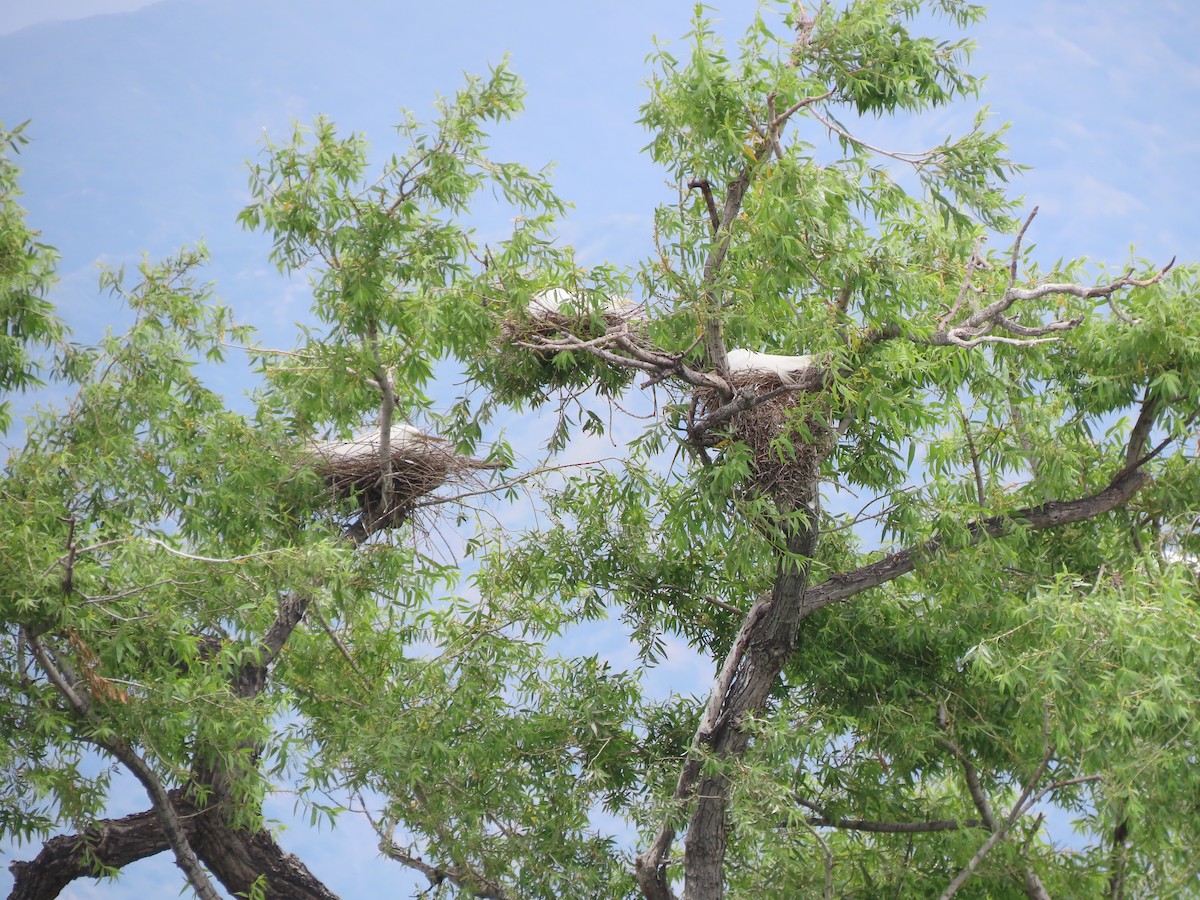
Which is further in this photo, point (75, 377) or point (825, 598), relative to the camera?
point (75, 377)

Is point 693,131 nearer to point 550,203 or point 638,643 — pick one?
point 550,203

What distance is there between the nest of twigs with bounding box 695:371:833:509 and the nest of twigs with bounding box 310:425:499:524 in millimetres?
1709

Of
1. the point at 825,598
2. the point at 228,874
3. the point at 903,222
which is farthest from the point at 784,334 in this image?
the point at 228,874

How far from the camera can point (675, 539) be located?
572cm

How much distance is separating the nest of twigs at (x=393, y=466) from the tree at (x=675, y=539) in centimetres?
2

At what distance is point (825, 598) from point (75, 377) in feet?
12.4

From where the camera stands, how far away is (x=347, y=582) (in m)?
6.00

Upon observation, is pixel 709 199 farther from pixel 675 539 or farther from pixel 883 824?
pixel 883 824

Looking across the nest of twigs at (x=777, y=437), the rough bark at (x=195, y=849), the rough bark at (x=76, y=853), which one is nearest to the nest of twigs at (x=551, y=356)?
the nest of twigs at (x=777, y=437)

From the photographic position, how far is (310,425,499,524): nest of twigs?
276 inches

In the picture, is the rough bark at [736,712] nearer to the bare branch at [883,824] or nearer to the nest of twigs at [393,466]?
the bare branch at [883,824]

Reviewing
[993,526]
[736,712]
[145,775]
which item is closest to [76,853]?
[145,775]

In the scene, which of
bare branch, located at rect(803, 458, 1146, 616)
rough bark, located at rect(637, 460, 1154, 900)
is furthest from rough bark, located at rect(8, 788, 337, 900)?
bare branch, located at rect(803, 458, 1146, 616)

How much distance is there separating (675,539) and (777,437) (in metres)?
0.63
